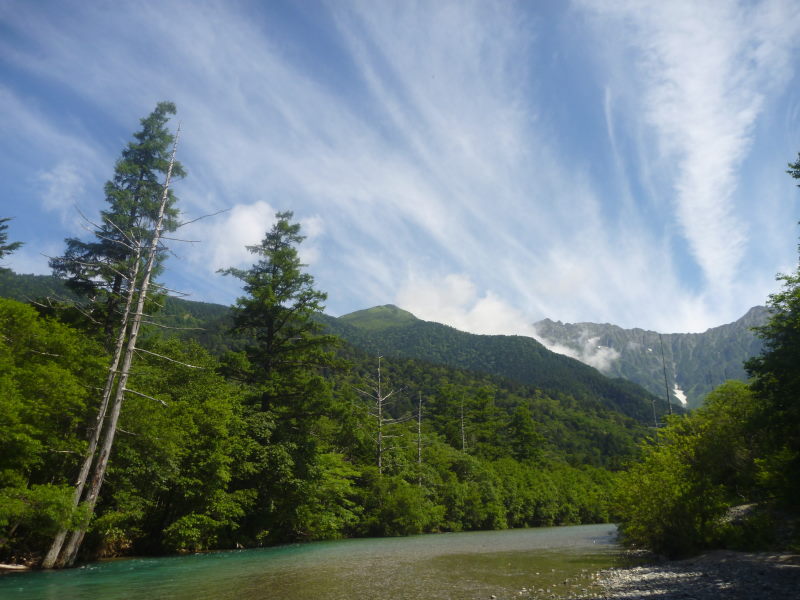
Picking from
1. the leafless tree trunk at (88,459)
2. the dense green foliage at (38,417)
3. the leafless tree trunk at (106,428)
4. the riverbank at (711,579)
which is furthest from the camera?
the leafless tree trunk at (106,428)

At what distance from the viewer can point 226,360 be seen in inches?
1163

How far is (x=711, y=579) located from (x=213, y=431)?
21.0 metres

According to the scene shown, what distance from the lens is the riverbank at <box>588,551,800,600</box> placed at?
11.0m

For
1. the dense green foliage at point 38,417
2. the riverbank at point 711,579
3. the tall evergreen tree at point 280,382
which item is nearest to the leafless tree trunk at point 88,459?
Answer: the dense green foliage at point 38,417

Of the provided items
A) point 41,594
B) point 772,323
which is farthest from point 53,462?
point 772,323

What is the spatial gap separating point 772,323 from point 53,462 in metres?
28.5

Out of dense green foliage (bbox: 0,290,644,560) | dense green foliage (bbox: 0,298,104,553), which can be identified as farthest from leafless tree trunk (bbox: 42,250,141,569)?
dense green foliage (bbox: 0,290,644,560)

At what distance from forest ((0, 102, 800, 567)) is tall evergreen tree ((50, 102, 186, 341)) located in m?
0.11

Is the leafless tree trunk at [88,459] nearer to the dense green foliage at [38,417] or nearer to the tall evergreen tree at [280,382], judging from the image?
the dense green foliage at [38,417]

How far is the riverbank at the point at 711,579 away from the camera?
11.0 metres

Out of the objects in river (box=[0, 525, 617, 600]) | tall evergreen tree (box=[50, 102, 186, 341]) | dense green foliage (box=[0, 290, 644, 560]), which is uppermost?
tall evergreen tree (box=[50, 102, 186, 341])

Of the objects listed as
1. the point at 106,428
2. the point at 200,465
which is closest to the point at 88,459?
the point at 106,428

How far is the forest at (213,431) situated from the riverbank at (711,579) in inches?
98.7

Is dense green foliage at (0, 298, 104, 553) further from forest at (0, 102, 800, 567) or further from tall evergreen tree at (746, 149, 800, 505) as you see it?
tall evergreen tree at (746, 149, 800, 505)
